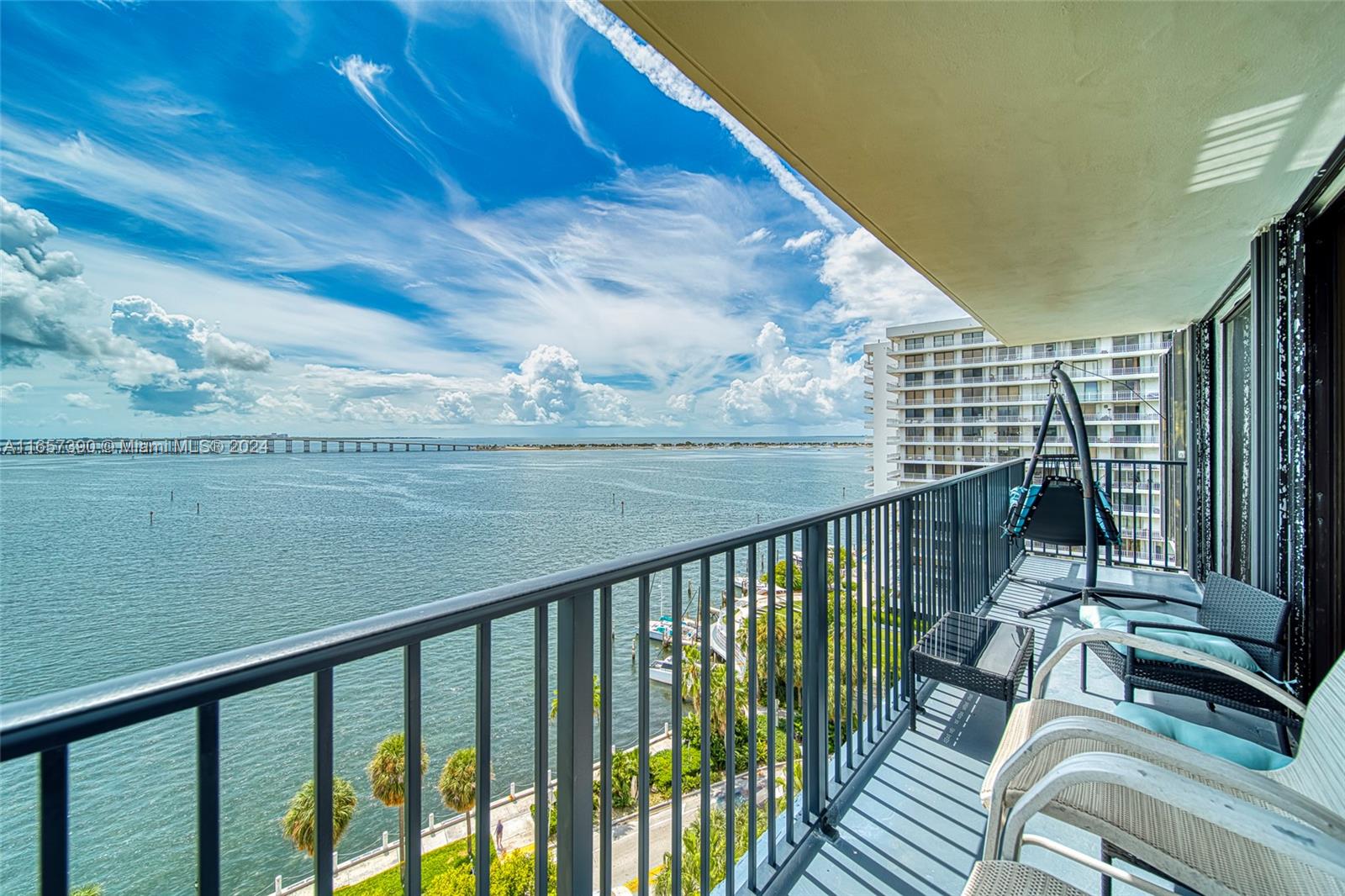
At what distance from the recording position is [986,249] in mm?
3193

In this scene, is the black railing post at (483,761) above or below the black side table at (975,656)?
above

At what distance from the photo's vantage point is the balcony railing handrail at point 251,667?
584 millimetres

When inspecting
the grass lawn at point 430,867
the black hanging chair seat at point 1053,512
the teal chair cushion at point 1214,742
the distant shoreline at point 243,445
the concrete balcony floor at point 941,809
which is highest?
the distant shoreline at point 243,445

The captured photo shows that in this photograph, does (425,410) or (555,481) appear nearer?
(425,410)

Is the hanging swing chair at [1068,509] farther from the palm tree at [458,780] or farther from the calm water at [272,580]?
the palm tree at [458,780]

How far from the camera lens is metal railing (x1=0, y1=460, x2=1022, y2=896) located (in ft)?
2.10

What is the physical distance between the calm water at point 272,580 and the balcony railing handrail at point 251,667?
0.05m

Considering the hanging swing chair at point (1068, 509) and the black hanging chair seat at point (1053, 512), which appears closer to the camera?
the hanging swing chair at point (1068, 509)

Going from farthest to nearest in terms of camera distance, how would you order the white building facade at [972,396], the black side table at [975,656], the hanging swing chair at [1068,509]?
the white building facade at [972,396]
the hanging swing chair at [1068,509]
the black side table at [975,656]

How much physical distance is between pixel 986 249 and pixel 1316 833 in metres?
2.97

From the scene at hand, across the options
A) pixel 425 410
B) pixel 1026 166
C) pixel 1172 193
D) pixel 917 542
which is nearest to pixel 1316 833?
pixel 917 542

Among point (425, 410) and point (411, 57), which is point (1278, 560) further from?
point (425, 410)

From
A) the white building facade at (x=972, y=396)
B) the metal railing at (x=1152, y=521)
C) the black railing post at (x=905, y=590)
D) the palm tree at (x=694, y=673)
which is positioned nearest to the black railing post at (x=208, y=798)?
the palm tree at (x=694, y=673)

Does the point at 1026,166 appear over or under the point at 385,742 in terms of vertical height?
over
